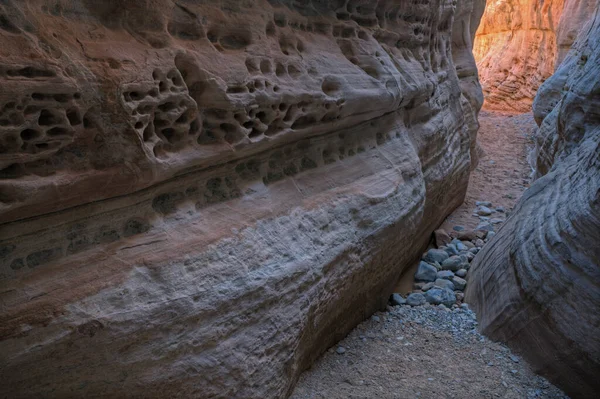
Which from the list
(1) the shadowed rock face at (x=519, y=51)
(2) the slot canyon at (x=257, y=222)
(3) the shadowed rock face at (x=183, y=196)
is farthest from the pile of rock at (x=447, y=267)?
(1) the shadowed rock face at (x=519, y=51)

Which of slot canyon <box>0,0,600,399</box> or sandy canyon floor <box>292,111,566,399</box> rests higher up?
slot canyon <box>0,0,600,399</box>

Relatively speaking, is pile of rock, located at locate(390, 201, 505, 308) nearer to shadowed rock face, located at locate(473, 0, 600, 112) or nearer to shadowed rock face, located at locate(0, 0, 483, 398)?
shadowed rock face, located at locate(0, 0, 483, 398)

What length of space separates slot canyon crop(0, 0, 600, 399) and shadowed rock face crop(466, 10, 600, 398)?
14 mm

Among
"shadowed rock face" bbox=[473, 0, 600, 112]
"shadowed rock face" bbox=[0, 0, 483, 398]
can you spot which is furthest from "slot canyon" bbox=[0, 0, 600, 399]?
"shadowed rock face" bbox=[473, 0, 600, 112]

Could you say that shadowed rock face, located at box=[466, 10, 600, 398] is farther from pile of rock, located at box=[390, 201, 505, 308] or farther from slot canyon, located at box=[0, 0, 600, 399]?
pile of rock, located at box=[390, 201, 505, 308]

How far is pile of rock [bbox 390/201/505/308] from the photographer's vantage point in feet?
12.8

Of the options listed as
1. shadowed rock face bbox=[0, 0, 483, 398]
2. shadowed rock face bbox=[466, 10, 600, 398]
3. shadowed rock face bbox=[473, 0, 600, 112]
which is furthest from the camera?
shadowed rock face bbox=[473, 0, 600, 112]

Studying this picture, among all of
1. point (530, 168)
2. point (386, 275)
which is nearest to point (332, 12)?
point (386, 275)

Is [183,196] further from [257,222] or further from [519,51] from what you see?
[519,51]

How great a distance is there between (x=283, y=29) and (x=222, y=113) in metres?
0.80

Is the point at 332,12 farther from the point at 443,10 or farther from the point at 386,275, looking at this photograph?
the point at 443,10

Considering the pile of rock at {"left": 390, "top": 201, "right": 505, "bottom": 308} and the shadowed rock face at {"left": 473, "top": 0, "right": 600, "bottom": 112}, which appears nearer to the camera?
the pile of rock at {"left": 390, "top": 201, "right": 505, "bottom": 308}

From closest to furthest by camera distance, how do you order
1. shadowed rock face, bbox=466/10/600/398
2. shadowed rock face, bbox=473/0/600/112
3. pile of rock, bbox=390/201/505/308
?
shadowed rock face, bbox=466/10/600/398
pile of rock, bbox=390/201/505/308
shadowed rock face, bbox=473/0/600/112

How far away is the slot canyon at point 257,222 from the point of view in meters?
1.85
